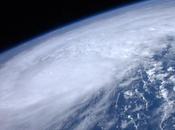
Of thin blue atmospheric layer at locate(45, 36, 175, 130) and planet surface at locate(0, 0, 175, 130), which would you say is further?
planet surface at locate(0, 0, 175, 130)

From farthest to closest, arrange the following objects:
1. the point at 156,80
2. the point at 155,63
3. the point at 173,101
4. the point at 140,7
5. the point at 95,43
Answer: the point at 140,7 → the point at 95,43 → the point at 155,63 → the point at 156,80 → the point at 173,101

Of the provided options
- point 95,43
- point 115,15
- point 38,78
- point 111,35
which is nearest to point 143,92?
point 38,78

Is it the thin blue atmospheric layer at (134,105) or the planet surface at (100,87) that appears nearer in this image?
the thin blue atmospheric layer at (134,105)

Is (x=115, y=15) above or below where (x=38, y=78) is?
below

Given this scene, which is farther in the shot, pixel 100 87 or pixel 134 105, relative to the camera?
pixel 100 87

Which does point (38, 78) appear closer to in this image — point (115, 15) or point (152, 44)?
point (152, 44)
